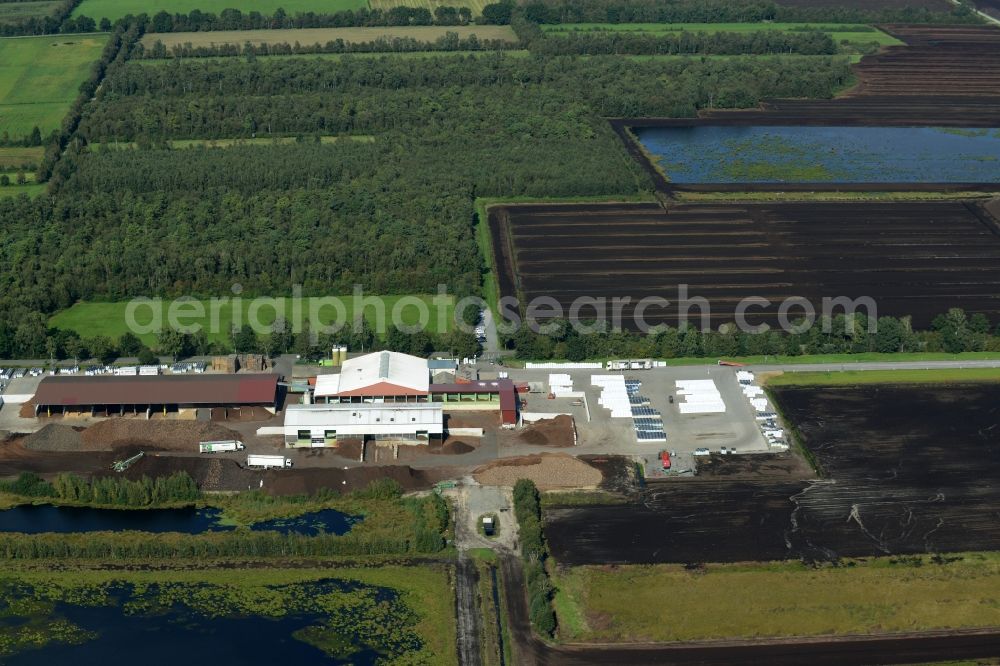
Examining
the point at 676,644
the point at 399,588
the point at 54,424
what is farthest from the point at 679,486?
the point at 54,424

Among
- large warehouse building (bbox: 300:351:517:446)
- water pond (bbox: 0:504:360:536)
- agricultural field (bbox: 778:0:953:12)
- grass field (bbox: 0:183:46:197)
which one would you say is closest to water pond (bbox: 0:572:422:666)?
water pond (bbox: 0:504:360:536)

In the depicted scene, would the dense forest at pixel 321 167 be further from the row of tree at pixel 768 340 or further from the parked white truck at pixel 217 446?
the parked white truck at pixel 217 446

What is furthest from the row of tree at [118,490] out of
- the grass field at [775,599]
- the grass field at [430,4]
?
the grass field at [430,4]

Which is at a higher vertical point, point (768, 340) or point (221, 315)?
point (221, 315)

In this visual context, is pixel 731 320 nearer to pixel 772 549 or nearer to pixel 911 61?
pixel 772 549

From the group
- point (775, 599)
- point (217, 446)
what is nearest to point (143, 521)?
point (217, 446)

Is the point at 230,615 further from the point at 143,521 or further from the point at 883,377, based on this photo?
the point at 883,377
